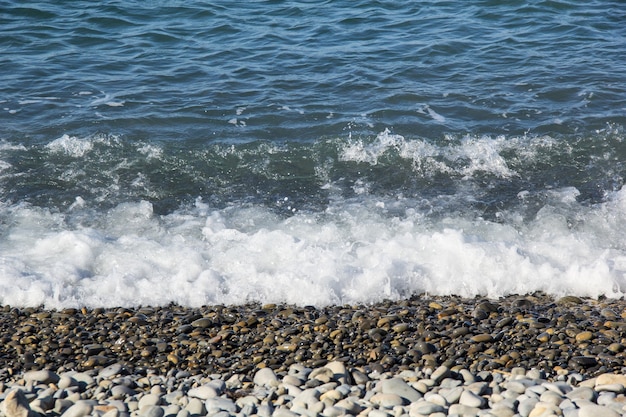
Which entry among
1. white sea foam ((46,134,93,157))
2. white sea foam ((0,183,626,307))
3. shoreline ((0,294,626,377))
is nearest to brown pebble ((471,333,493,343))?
shoreline ((0,294,626,377))

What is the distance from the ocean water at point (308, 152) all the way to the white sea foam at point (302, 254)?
25mm

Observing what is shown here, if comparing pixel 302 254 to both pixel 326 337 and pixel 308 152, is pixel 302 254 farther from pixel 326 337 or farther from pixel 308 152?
pixel 308 152

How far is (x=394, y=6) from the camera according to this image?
648 inches

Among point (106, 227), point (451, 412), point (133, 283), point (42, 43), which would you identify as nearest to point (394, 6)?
point (42, 43)

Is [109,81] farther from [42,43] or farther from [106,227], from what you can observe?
[106,227]

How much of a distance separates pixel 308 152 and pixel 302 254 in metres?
2.99

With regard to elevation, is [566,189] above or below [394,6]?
below

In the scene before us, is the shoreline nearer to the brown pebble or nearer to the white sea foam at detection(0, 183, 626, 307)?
the brown pebble

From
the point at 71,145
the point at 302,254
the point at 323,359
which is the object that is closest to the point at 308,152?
the point at 302,254

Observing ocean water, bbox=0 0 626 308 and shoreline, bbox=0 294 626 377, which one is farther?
ocean water, bbox=0 0 626 308

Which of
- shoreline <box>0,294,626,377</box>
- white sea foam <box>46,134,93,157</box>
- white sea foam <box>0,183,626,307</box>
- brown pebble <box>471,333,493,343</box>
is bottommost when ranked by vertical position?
white sea foam <box>0,183,626,307</box>

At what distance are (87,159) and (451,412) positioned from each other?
668 cm

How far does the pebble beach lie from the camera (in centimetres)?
496

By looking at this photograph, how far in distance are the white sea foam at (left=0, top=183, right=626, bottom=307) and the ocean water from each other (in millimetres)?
25
